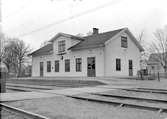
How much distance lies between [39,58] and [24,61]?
Answer: 23386mm

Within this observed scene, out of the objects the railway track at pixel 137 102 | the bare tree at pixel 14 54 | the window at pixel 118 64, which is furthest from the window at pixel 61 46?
the bare tree at pixel 14 54

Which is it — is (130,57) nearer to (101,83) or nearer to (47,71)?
(101,83)

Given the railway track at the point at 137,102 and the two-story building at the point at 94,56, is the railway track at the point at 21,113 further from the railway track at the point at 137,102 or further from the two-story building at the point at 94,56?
the two-story building at the point at 94,56

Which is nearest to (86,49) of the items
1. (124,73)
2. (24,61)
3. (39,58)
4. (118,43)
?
(118,43)

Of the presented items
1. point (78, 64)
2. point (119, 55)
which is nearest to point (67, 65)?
point (78, 64)

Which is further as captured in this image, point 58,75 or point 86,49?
point 58,75

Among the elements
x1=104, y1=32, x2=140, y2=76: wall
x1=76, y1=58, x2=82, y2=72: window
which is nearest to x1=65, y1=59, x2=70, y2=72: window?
x1=76, y1=58, x2=82, y2=72: window

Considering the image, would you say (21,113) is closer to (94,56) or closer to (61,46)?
(94,56)

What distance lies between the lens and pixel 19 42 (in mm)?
53406

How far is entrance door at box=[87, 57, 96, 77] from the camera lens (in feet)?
77.6

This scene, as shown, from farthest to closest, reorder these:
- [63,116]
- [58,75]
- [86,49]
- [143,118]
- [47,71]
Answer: [47,71], [58,75], [86,49], [63,116], [143,118]

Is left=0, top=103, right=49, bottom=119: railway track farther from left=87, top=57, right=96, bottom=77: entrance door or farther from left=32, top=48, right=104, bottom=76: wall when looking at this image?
left=87, top=57, right=96, bottom=77: entrance door

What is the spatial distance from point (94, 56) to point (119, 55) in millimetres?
3341

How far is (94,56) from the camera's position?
929 inches
